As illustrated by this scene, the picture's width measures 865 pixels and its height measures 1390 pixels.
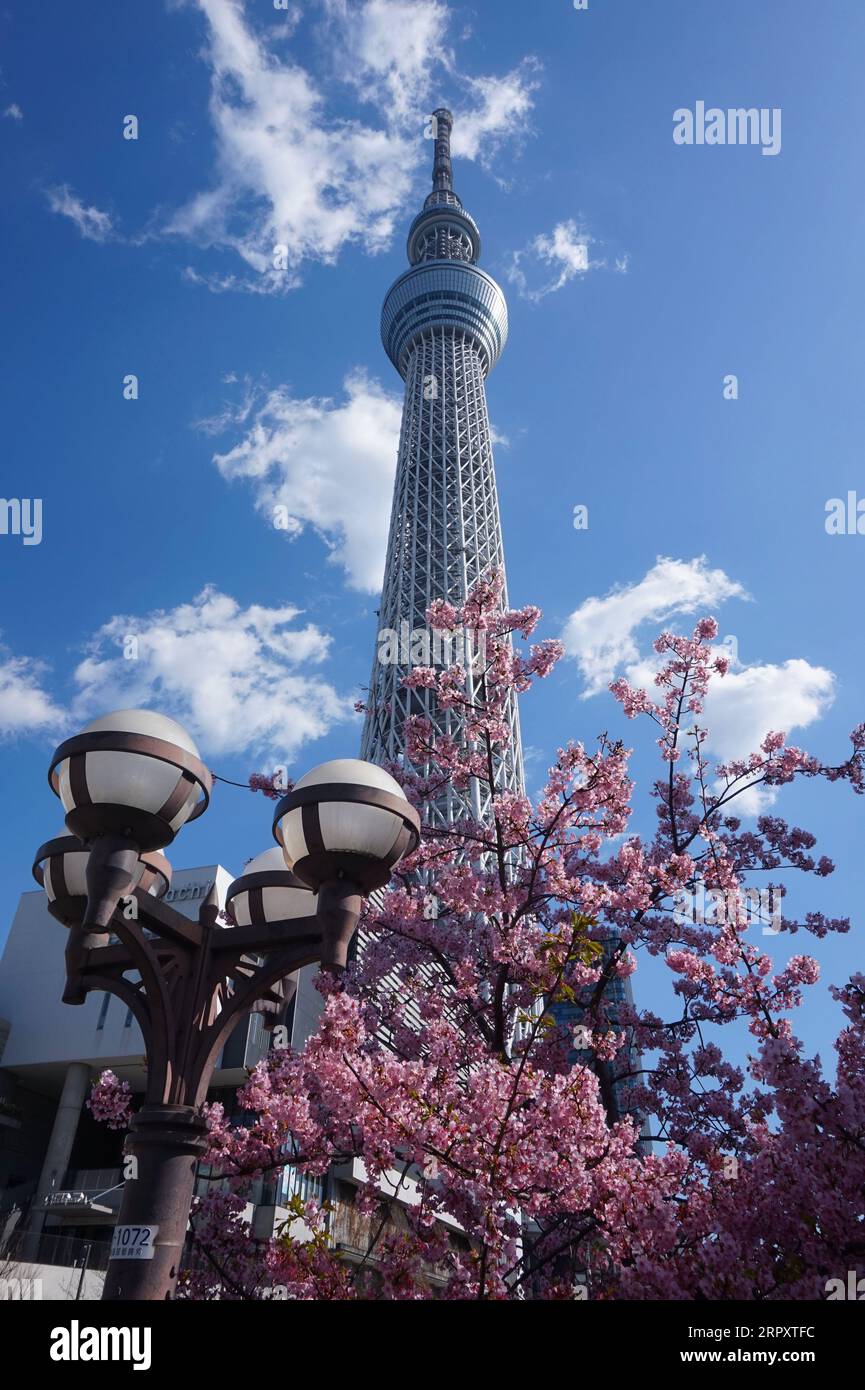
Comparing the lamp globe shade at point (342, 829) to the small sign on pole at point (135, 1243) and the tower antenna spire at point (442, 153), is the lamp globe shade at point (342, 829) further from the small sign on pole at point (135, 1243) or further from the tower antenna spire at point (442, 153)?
the tower antenna spire at point (442, 153)

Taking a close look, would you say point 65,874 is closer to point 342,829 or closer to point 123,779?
point 123,779

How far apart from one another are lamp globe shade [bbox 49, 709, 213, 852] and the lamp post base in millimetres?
1466

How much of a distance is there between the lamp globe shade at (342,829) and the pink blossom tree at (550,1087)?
72 centimetres

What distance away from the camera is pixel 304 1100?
5.69 m

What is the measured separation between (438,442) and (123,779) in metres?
96.1

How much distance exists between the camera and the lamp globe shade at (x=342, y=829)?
4.80 metres

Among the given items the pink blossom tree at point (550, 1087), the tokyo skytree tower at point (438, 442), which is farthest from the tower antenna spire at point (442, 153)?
the pink blossom tree at point (550, 1087)

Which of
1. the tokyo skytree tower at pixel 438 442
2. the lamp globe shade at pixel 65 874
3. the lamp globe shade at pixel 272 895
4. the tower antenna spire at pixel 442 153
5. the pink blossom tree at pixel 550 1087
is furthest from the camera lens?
the tower antenna spire at pixel 442 153

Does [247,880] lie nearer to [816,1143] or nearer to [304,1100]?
[304,1100]

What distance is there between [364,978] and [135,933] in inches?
214

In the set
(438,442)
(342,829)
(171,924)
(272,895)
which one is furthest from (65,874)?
(438,442)

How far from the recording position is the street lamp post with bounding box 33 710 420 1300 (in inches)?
176

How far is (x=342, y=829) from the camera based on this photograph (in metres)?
4.80
